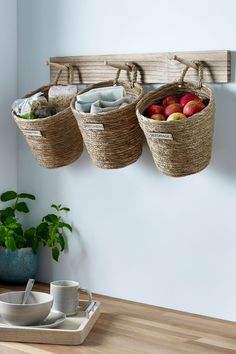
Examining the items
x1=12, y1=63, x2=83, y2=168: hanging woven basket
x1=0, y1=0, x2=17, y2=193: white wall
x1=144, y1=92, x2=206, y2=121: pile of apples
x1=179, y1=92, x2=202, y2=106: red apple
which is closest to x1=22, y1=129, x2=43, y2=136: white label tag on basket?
x1=12, y1=63, x2=83, y2=168: hanging woven basket

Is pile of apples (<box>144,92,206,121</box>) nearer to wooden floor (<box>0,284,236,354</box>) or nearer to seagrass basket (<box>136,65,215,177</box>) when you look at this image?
seagrass basket (<box>136,65,215,177</box>)

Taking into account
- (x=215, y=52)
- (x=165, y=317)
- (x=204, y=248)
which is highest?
(x=215, y=52)

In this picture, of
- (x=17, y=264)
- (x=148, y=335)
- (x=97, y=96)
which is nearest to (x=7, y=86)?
(x=97, y=96)

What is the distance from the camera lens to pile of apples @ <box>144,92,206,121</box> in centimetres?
203

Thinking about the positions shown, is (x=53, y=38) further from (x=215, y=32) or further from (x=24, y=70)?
(x=215, y=32)

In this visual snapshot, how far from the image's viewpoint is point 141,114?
2078 millimetres

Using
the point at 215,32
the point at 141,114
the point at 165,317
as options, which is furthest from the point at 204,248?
the point at 215,32

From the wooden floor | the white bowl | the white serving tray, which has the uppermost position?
the white bowl

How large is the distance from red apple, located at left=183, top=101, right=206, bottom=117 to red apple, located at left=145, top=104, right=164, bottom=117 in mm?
90

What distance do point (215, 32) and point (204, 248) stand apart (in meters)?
0.62

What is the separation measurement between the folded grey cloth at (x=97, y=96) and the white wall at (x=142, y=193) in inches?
6.4

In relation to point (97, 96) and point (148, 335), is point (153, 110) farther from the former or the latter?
point (148, 335)

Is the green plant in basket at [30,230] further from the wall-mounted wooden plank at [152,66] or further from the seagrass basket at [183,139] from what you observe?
the seagrass basket at [183,139]

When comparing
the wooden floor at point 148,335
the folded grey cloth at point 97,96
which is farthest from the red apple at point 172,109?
the wooden floor at point 148,335
